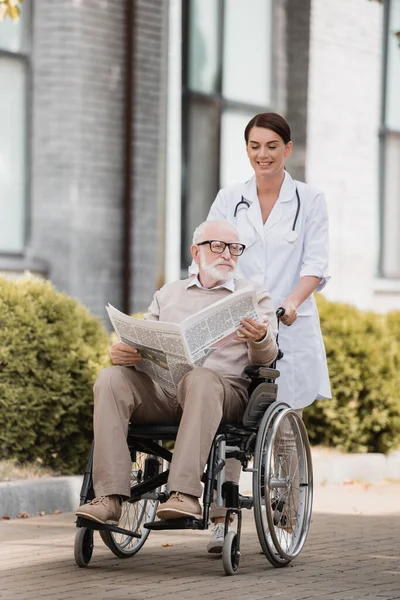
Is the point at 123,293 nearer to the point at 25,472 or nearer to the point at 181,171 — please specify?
the point at 181,171

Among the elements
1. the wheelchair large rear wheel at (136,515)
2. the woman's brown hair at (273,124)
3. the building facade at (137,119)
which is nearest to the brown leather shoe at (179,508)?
the wheelchair large rear wheel at (136,515)

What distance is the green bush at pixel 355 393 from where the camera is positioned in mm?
10961

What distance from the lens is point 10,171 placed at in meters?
11.8

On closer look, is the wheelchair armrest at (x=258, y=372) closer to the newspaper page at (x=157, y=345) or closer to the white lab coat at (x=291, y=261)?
the newspaper page at (x=157, y=345)

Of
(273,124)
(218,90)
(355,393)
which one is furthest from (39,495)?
(218,90)

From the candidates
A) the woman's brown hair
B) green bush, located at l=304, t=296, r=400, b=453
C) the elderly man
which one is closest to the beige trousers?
the elderly man

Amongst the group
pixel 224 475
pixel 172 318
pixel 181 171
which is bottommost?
pixel 224 475

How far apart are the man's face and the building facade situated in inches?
174

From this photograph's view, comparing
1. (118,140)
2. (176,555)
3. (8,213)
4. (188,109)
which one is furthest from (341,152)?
(176,555)

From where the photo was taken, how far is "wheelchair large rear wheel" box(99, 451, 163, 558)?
6.66 meters

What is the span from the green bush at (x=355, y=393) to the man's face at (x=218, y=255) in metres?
4.48

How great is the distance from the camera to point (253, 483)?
6242mm

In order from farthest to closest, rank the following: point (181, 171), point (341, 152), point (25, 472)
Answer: point (341, 152), point (181, 171), point (25, 472)

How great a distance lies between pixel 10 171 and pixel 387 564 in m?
6.05
